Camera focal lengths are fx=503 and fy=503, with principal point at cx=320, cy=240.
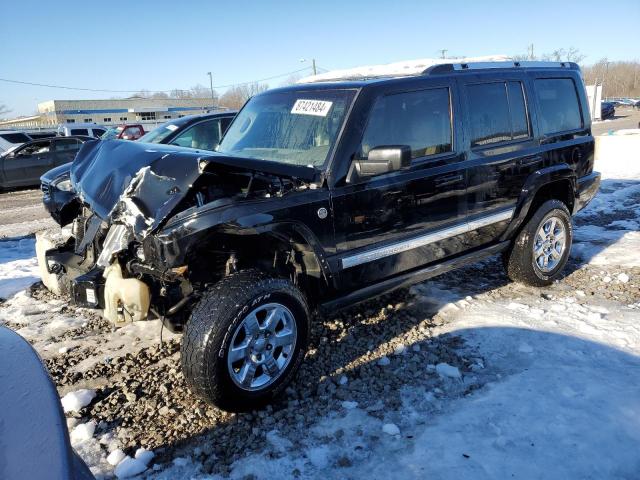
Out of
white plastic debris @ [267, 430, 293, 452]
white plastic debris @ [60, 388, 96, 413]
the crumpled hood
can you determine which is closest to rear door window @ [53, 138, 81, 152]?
the crumpled hood

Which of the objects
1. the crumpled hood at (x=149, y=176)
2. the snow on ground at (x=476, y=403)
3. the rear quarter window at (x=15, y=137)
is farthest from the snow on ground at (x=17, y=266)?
the rear quarter window at (x=15, y=137)

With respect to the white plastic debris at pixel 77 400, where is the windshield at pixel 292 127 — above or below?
above

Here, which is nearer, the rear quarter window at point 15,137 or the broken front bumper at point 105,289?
the broken front bumper at point 105,289

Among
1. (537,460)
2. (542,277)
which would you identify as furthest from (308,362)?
(542,277)

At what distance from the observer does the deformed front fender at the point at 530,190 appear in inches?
185

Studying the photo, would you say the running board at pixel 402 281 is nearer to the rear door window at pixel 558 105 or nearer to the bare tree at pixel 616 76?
the rear door window at pixel 558 105

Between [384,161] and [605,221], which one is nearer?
[384,161]

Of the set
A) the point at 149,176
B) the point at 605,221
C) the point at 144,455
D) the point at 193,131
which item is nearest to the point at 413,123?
the point at 149,176

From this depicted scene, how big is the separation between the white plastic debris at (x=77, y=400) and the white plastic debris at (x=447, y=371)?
7.61 feet

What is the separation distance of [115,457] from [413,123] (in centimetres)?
298

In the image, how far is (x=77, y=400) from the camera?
321 cm

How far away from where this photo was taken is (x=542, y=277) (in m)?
4.99

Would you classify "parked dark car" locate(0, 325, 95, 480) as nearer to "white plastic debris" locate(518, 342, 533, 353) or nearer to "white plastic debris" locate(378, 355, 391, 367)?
"white plastic debris" locate(378, 355, 391, 367)

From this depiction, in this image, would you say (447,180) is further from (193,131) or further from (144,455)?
(193,131)
